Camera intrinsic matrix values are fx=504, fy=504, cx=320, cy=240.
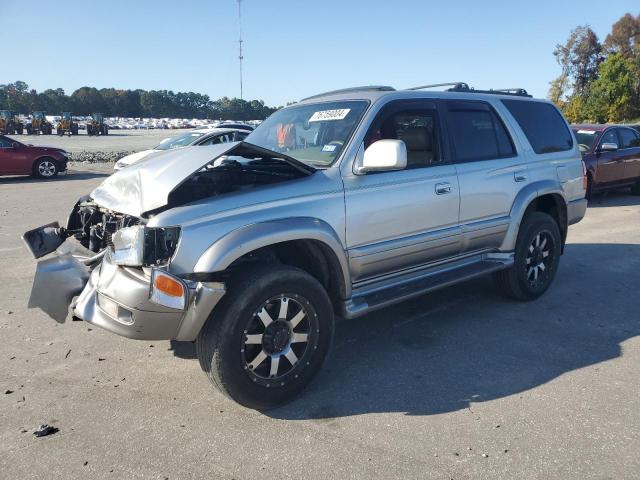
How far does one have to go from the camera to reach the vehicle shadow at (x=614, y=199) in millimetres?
11805

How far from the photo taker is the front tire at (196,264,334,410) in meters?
2.96

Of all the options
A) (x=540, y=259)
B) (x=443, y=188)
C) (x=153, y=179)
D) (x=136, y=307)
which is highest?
(x=153, y=179)

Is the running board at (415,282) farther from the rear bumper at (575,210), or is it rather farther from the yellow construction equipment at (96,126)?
the yellow construction equipment at (96,126)

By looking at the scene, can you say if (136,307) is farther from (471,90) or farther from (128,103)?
(128,103)

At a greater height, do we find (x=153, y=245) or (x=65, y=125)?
(x=65, y=125)

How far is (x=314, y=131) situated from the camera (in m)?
4.10

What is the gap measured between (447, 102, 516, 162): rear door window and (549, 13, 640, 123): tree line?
136 feet

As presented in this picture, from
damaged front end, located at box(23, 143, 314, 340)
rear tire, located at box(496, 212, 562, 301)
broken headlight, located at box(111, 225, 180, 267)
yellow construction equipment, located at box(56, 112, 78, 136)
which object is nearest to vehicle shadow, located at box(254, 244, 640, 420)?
rear tire, located at box(496, 212, 562, 301)

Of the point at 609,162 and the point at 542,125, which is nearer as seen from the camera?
the point at 542,125

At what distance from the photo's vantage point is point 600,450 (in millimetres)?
2764

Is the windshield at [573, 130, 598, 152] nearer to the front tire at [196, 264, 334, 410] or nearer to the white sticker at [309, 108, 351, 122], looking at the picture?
the white sticker at [309, 108, 351, 122]

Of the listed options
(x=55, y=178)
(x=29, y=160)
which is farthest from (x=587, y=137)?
(x=29, y=160)

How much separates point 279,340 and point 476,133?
2749 millimetres

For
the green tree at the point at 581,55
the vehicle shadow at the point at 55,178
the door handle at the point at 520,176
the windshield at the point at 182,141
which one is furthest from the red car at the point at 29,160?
the green tree at the point at 581,55
